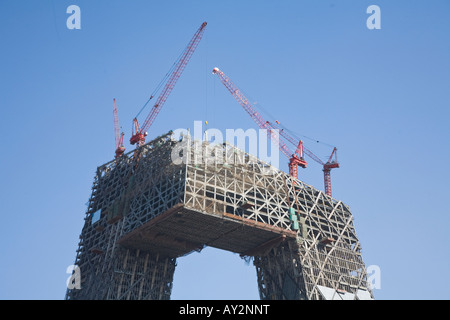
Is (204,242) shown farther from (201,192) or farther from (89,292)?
(89,292)

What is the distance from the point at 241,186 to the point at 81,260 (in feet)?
109

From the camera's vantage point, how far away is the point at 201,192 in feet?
315

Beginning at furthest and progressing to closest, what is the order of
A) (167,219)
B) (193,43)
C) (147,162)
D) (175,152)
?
(193,43), (147,162), (175,152), (167,219)

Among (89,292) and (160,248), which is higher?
(160,248)

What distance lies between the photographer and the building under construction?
315 feet

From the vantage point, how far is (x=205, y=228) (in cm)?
9688

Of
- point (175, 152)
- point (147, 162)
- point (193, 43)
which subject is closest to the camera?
point (175, 152)

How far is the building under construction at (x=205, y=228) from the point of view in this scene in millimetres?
95875

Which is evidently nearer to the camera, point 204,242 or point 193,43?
point 204,242

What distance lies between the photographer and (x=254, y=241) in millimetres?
103375

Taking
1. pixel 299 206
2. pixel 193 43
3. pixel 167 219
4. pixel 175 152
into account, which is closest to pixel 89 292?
pixel 167 219

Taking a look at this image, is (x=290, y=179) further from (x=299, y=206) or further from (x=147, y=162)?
(x=147, y=162)
